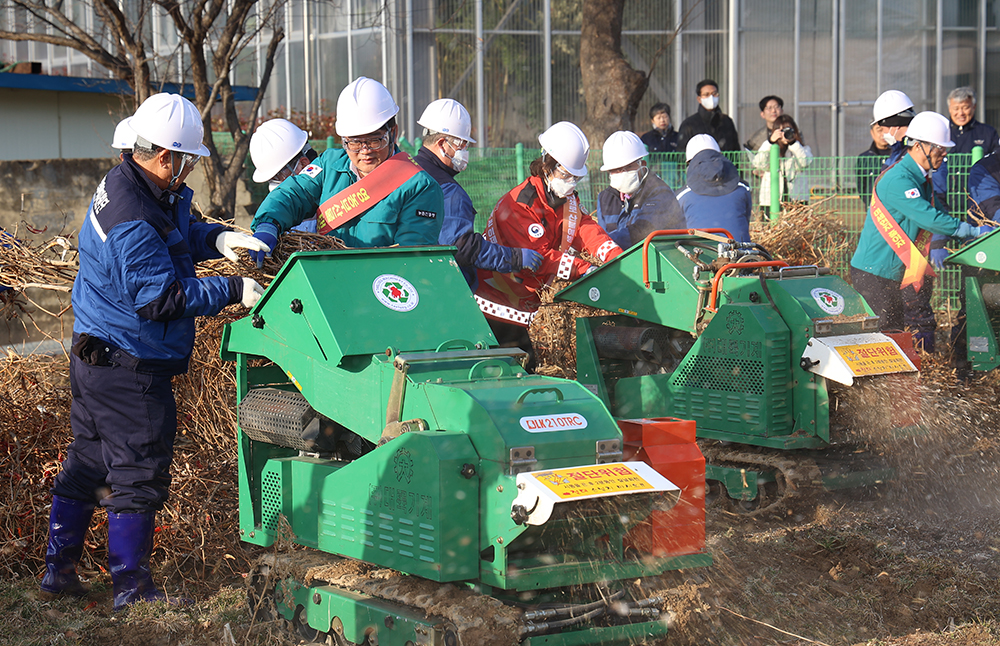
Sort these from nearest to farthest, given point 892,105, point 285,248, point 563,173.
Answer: point 285,248, point 563,173, point 892,105

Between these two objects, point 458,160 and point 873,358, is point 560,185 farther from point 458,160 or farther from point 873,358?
point 873,358

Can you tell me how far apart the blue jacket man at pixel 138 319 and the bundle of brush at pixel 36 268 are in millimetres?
1032

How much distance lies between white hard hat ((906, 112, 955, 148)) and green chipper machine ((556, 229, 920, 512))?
2.04 meters

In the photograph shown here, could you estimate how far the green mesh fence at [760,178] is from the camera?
451 inches

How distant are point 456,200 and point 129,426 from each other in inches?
92.3

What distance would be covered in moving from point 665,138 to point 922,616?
8921 mm

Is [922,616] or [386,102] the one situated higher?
[386,102]

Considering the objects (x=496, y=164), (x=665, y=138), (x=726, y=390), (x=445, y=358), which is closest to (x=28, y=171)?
(x=496, y=164)

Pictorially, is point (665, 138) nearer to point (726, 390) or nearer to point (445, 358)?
point (726, 390)

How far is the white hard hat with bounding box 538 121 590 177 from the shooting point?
21.7ft

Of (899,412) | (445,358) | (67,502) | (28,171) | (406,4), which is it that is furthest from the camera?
(406,4)

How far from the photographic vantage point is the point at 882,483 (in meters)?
6.71

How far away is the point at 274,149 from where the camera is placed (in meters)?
6.36

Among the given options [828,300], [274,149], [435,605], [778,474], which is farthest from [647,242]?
[435,605]
